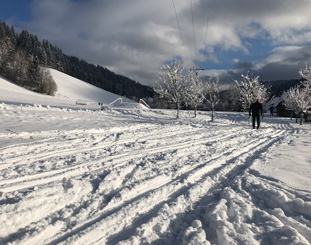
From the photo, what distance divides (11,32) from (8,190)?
11379cm

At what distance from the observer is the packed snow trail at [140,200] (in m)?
2.37

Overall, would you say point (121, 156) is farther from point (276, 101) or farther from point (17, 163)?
point (276, 101)

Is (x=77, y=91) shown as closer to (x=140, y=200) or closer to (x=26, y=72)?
(x=26, y=72)

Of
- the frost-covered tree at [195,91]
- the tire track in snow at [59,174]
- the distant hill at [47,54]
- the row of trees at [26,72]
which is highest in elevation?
the distant hill at [47,54]

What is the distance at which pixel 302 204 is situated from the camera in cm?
292

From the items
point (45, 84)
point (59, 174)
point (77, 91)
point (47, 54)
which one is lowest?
point (59, 174)

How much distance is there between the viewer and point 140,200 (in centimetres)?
310

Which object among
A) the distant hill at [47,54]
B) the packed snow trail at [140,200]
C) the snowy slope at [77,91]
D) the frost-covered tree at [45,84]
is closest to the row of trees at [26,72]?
the frost-covered tree at [45,84]

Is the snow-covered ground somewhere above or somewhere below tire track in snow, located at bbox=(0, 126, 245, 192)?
below

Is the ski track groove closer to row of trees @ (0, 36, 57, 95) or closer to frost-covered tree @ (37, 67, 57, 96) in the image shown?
frost-covered tree @ (37, 67, 57, 96)

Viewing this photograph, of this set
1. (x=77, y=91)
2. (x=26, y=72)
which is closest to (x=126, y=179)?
(x=26, y=72)

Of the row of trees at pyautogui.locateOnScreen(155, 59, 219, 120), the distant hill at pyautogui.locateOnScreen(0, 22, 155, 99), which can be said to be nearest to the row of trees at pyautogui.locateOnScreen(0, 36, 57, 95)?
the distant hill at pyautogui.locateOnScreen(0, 22, 155, 99)

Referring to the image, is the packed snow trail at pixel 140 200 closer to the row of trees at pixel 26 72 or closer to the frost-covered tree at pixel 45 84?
the frost-covered tree at pixel 45 84

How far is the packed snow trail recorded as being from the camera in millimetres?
2365
